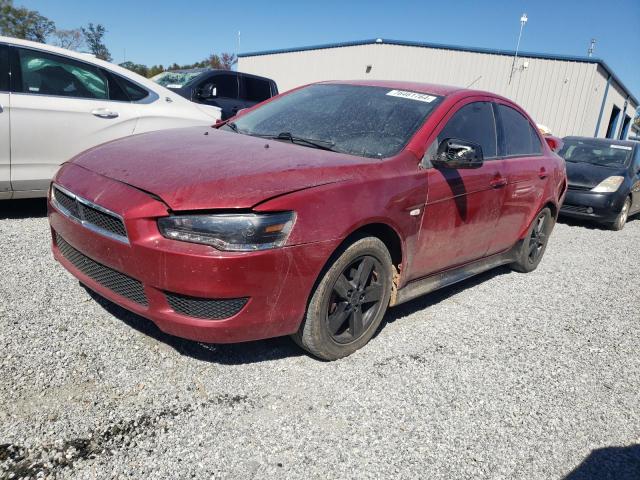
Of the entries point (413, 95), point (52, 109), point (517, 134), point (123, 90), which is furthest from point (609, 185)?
point (52, 109)

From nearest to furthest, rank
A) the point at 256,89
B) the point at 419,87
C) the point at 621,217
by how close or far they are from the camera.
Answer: the point at 419,87 < the point at 621,217 < the point at 256,89

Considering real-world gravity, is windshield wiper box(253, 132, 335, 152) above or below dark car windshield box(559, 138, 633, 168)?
above

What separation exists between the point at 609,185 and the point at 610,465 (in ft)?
24.5

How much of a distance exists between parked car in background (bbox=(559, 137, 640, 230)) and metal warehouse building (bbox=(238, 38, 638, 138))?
8027mm

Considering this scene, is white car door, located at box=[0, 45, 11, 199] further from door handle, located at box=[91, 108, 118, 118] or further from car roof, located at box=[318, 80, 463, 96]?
car roof, located at box=[318, 80, 463, 96]

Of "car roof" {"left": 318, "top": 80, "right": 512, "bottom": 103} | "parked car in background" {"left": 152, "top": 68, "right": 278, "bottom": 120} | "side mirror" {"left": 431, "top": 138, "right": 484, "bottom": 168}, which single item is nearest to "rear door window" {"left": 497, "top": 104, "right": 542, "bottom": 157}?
"car roof" {"left": 318, "top": 80, "right": 512, "bottom": 103}

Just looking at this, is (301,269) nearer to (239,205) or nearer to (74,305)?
(239,205)

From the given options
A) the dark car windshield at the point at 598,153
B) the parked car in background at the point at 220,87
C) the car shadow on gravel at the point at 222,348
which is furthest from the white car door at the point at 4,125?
the dark car windshield at the point at 598,153

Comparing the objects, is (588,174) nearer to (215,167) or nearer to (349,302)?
(349,302)

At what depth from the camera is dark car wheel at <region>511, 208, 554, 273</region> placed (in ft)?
15.9

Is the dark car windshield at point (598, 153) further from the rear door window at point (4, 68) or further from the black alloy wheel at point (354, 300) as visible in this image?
the rear door window at point (4, 68)

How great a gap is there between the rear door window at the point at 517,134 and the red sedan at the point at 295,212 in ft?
0.84

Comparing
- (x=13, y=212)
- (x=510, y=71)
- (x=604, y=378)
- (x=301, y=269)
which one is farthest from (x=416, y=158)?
(x=510, y=71)

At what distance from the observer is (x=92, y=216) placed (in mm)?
2490
